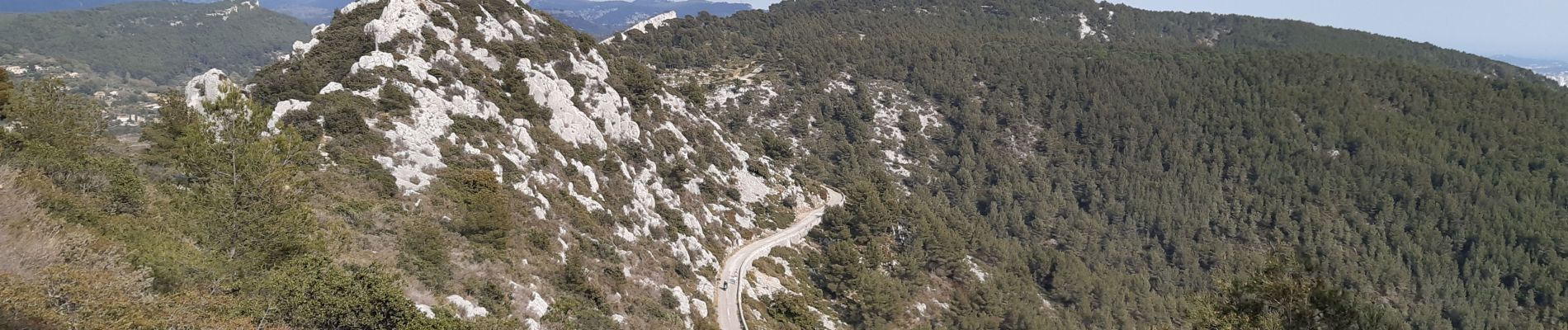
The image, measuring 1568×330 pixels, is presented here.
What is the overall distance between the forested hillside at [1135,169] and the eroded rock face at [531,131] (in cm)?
1275

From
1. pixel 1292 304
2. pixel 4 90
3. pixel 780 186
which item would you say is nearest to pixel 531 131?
pixel 4 90

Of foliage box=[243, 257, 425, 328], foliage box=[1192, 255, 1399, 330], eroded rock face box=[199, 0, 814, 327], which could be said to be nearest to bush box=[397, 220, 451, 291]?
eroded rock face box=[199, 0, 814, 327]

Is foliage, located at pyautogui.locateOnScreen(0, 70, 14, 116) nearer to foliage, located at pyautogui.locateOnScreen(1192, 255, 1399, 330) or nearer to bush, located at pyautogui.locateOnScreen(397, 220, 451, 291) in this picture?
bush, located at pyautogui.locateOnScreen(397, 220, 451, 291)

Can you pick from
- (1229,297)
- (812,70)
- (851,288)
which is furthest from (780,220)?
(812,70)

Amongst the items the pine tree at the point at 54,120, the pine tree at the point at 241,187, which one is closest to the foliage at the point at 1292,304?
the pine tree at the point at 241,187

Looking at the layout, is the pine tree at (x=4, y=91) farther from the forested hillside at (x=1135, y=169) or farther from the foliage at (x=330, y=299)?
the forested hillside at (x=1135, y=169)

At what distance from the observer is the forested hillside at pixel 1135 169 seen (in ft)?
261

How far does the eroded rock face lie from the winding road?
55.6 inches

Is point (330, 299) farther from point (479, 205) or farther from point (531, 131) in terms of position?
point (531, 131)

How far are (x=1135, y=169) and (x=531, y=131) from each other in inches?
4897

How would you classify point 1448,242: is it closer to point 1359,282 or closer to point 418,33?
point 1359,282

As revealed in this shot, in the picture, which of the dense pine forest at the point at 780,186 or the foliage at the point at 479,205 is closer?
the dense pine forest at the point at 780,186

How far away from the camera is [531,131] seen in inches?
2137

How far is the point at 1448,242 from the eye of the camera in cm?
11612
